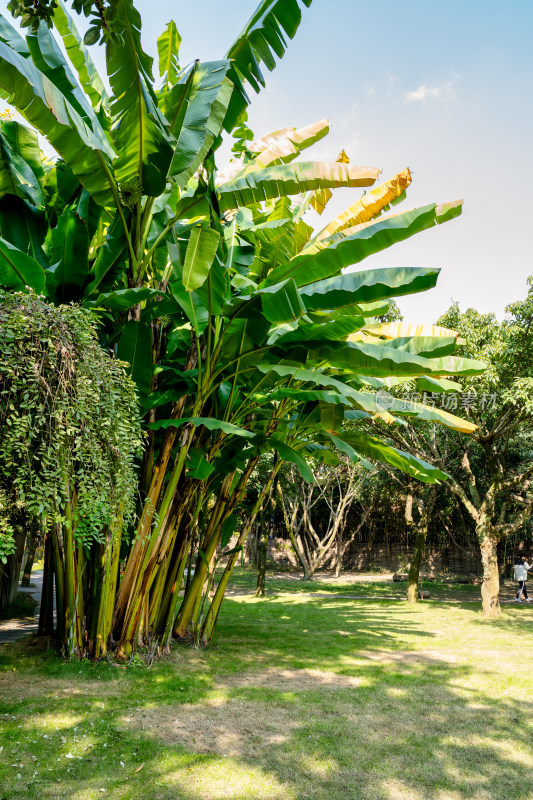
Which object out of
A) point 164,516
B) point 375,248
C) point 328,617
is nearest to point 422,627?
point 328,617

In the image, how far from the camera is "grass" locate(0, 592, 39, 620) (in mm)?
9656

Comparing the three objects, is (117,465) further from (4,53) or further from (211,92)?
(211,92)

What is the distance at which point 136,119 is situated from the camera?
14.4 ft

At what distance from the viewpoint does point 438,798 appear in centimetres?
334

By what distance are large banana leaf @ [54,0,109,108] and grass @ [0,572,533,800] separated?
209 inches

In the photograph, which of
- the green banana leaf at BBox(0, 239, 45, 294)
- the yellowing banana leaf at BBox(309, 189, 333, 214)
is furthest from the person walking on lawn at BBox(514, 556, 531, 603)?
the green banana leaf at BBox(0, 239, 45, 294)

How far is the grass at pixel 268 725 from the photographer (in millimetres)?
3426

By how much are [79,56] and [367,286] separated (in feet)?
12.5

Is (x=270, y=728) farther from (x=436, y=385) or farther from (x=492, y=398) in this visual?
(x=492, y=398)

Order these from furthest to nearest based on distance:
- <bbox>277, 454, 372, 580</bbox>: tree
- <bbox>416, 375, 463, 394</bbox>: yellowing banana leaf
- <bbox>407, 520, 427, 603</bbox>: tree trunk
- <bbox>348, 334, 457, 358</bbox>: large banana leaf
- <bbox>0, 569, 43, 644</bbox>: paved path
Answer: <bbox>277, 454, 372, 580</bbox>: tree < <bbox>407, 520, 427, 603</bbox>: tree trunk < <bbox>0, 569, 43, 644</bbox>: paved path < <bbox>416, 375, 463, 394</bbox>: yellowing banana leaf < <bbox>348, 334, 457, 358</bbox>: large banana leaf

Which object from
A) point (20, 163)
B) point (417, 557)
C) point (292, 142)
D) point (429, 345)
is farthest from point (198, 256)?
point (417, 557)

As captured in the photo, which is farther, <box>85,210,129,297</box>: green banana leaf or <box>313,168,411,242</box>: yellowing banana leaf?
<box>313,168,411,242</box>: yellowing banana leaf

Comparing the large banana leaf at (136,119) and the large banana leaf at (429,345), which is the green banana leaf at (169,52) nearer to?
the large banana leaf at (136,119)

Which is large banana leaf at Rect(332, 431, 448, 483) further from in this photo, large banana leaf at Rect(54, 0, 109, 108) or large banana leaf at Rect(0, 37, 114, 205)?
large banana leaf at Rect(54, 0, 109, 108)
